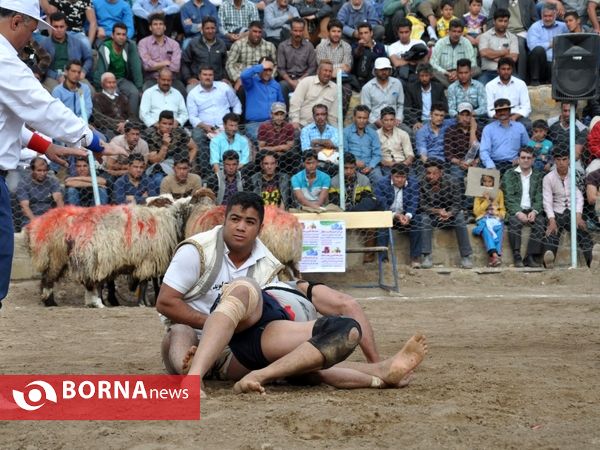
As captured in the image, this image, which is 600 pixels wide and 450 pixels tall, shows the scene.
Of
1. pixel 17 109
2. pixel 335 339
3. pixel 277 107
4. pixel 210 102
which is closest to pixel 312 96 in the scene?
pixel 277 107

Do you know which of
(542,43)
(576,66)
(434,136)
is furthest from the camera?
(542,43)

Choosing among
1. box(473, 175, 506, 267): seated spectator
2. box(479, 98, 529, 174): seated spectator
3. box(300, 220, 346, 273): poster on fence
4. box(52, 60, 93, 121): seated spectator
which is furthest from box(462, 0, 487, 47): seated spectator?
box(52, 60, 93, 121): seated spectator

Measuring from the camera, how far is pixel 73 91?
50.1ft

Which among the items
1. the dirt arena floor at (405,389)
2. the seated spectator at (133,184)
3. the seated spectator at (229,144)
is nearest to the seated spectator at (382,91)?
the seated spectator at (229,144)

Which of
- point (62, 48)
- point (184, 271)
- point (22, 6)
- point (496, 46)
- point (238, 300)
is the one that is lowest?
point (238, 300)

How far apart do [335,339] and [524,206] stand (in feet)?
30.3

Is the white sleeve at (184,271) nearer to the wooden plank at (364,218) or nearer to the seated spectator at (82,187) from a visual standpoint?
the wooden plank at (364,218)

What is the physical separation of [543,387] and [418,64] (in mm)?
11256

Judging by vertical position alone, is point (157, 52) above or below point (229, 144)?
above

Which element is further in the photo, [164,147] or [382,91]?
[382,91]

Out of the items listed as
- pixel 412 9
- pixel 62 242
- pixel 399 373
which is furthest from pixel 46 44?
pixel 399 373

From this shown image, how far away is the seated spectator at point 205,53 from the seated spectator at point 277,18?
1.19 meters

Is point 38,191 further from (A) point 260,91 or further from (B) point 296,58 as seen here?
(B) point 296,58

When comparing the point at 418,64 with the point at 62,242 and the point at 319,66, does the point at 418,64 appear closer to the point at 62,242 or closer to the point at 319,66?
the point at 319,66
